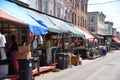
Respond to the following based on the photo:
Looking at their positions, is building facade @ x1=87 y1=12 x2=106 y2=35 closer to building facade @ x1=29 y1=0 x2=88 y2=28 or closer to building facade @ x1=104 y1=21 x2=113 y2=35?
building facade @ x1=29 y1=0 x2=88 y2=28

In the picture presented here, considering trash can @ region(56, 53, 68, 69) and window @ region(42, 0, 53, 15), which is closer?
trash can @ region(56, 53, 68, 69)

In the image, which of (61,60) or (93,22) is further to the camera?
(93,22)

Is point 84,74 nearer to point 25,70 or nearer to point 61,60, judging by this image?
point 61,60

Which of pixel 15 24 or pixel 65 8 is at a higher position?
pixel 65 8

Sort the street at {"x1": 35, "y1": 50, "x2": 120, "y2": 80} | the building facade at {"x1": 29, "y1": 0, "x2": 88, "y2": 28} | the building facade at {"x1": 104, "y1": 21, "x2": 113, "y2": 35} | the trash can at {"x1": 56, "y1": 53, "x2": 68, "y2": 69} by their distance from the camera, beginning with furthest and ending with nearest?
1. the building facade at {"x1": 104, "y1": 21, "x2": 113, "y2": 35}
2. the building facade at {"x1": 29, "y1": 0, "x2": 88, "y2": 28}
3. the trash can at {"x1": 56, "y1": 53, "x2": 68, "y2": 69}
4. the street at {"x1": 35, "y1": 50, "x2": 120, "y2": 80}

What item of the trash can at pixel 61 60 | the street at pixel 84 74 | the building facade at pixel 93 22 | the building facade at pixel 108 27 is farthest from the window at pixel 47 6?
the building facade at pixel 108 27

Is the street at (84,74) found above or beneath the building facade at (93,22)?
beneath

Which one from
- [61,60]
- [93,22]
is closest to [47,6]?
[61,60]

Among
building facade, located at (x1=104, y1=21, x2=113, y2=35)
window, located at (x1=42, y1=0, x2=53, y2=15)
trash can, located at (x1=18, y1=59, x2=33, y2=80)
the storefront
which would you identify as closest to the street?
the storefront

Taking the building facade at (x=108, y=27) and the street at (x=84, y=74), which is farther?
the building facade at (x=108, y=27)

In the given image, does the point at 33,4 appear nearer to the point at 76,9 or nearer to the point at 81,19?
the point at 76,9

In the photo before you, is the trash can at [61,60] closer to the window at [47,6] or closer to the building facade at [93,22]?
the window at [47,6]

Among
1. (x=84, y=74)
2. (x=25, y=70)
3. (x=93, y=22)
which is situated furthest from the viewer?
(x=93, y=22)

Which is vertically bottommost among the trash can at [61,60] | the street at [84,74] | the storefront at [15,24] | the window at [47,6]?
Result: the street at [84,74]
